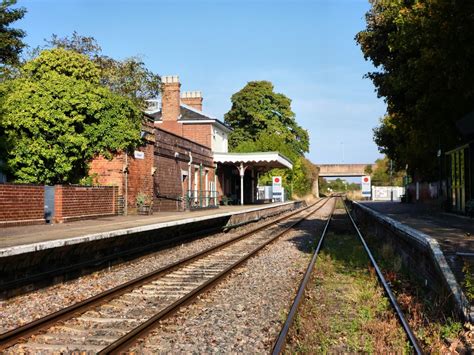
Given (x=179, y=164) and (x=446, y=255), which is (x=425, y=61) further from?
(x=179, y=164)

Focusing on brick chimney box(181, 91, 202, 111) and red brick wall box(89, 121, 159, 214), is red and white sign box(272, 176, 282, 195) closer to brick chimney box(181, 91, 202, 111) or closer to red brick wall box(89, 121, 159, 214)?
brick chimney box(181, 91, 202, 111)

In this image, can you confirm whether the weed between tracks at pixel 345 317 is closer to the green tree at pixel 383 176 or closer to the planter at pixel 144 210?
the planter at pixel 144 210

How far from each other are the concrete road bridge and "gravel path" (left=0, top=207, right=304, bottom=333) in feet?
312

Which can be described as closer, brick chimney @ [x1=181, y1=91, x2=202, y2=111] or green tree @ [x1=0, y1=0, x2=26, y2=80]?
green tree @ [x1=0, y1=0, x2=26, y2=80]

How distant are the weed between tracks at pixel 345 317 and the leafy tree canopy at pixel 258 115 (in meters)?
53.8

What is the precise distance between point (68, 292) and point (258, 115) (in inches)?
2252

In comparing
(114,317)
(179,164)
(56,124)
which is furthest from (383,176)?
(114,317)

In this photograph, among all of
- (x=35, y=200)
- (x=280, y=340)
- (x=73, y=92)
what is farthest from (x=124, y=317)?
(x=73, y=92)

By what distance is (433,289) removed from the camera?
7.70 m

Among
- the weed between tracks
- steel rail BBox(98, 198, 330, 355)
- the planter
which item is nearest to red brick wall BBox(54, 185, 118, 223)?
the planter

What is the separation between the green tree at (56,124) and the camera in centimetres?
1797

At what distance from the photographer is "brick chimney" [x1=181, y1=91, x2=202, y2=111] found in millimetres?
43219

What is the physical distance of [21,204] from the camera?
1436 cm

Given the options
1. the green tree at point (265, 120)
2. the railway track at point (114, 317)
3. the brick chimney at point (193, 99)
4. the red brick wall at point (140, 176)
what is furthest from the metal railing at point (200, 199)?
the green tree at point (265, 120)
